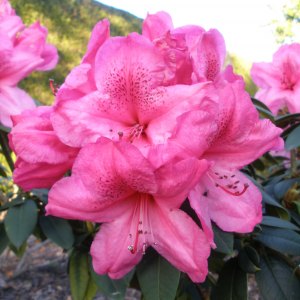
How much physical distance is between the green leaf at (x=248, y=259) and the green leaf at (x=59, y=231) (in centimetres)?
44

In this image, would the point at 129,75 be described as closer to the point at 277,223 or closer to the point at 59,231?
the point at 277,223

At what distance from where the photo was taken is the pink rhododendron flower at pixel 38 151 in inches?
25.2

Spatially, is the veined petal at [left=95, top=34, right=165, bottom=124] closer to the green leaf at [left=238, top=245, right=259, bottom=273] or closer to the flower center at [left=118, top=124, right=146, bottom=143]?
the flower center at [left=118, top=124, right=146, bottom=143]

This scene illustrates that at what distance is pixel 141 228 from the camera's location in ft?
2.24

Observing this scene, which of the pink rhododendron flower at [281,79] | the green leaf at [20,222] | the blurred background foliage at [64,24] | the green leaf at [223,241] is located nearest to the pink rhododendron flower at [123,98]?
the green leaf at [223,241]

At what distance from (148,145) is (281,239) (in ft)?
1.46

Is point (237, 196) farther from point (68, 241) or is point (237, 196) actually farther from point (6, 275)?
point (6, 275)

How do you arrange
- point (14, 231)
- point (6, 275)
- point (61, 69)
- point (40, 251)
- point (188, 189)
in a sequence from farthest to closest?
point (61, 69) < point (40, 251) < point (6, 275) < point (14, 231) < point (188, 189)

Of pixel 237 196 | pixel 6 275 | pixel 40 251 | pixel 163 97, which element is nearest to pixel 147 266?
pixel 237 196

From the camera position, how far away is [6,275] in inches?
116

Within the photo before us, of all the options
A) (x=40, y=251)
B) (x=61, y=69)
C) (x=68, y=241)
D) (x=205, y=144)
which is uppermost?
(x=205, y=144)

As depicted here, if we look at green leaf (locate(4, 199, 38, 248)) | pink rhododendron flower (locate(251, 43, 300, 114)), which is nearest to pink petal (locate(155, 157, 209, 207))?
green leaf (locate(4, 199, 38, 248))

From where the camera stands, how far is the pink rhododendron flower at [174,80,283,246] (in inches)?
25.3

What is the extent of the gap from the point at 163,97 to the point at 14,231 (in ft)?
2.09
